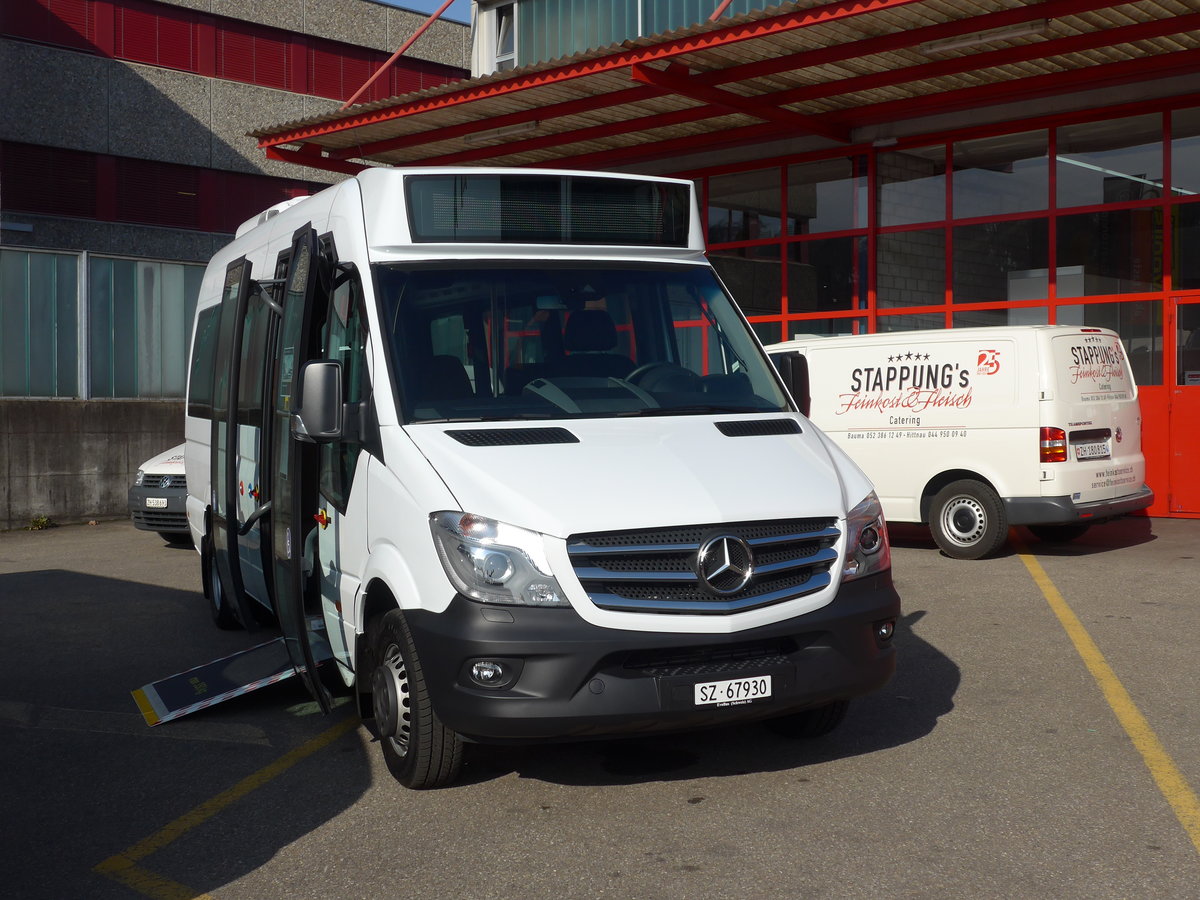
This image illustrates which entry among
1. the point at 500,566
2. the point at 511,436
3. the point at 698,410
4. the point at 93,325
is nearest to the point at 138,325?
the point at 93,325

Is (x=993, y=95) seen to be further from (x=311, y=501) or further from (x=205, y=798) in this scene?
(x=205, y=798)

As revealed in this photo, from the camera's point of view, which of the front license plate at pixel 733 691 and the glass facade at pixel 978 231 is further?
the glass facade at pixel 978 231

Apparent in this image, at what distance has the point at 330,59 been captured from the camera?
2883cm

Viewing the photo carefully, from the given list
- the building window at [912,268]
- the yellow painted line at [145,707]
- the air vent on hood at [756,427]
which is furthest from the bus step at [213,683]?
the building window at [912,268]

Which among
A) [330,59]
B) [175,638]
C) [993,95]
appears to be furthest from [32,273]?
[330,59]

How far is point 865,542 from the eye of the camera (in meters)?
4.97

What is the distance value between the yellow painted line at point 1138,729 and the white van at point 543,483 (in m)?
1.11

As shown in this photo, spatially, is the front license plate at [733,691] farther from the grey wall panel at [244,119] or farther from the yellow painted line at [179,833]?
the grey wall panel at [244,119]

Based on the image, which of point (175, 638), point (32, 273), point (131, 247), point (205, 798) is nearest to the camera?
point (205, 798)

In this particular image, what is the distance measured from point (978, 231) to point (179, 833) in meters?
12.8

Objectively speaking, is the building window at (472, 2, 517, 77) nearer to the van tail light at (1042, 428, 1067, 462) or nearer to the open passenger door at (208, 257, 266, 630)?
the van tail light at (1042, 428, 1067, 462)

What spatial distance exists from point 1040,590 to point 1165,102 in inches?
276

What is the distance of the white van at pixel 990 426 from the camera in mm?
10641

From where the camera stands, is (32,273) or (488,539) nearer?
(488,539)
